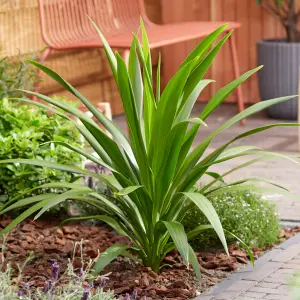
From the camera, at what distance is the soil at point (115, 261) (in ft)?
12.3

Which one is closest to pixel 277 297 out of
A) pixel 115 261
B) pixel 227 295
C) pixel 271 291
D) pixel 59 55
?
pixel 271 291

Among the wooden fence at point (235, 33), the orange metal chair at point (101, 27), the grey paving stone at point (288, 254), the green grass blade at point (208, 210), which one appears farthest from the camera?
the wooden fence at point (235, 33)

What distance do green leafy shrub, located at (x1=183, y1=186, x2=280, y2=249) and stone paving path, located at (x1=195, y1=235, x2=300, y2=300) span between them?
99 mm

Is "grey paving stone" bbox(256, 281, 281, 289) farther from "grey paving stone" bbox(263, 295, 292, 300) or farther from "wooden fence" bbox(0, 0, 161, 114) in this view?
"wooden fence" bbox(0, 0, 161, 114)

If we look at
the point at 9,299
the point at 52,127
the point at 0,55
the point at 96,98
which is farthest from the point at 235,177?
the point at 9,299

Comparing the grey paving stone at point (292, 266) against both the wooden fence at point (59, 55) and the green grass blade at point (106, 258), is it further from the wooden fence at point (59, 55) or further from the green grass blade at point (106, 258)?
the wooden fence at point (59, 55)

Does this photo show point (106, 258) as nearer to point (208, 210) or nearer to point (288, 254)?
point (208, 210)

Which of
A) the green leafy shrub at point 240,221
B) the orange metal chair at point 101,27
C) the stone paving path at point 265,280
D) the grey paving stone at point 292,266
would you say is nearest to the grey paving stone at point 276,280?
the stone paving path at point 265,280

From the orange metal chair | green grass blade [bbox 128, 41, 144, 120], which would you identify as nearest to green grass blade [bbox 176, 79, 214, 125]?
green grass blade [bbox 128, 41, 144, 120]

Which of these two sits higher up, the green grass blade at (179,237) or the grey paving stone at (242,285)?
the green grass blade at (179,237)

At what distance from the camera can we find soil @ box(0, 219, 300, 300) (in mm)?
3740

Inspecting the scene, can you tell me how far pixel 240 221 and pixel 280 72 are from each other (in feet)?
12.0

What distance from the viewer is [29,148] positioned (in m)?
4.70

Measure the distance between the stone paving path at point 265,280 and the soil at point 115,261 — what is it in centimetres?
7
